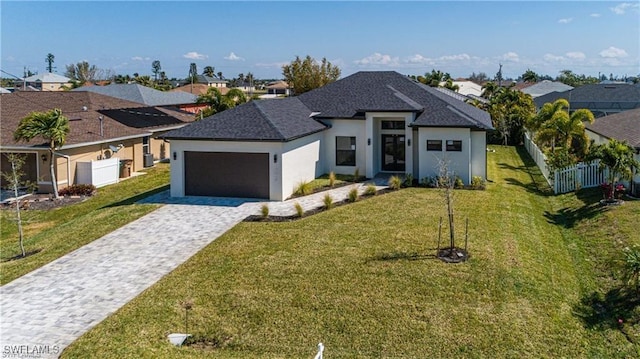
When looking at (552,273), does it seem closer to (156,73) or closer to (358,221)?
(358,221)

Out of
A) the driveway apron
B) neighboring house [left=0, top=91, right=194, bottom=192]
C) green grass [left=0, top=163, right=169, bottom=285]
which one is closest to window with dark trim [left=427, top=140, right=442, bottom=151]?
the driveway apron

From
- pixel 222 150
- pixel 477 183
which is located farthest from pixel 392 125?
pixel 222 150

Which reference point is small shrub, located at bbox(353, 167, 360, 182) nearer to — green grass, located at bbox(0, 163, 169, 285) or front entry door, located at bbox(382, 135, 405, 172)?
front entry door, located at bbox(382, 135, 405, 172)

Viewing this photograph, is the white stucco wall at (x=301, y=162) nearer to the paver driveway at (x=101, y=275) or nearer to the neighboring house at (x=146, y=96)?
the paver driveway at (x=101, y=275)

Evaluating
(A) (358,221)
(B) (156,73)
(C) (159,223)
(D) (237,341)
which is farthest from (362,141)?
(B) (156,73)

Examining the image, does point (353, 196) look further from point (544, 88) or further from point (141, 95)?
point (544, 88)
